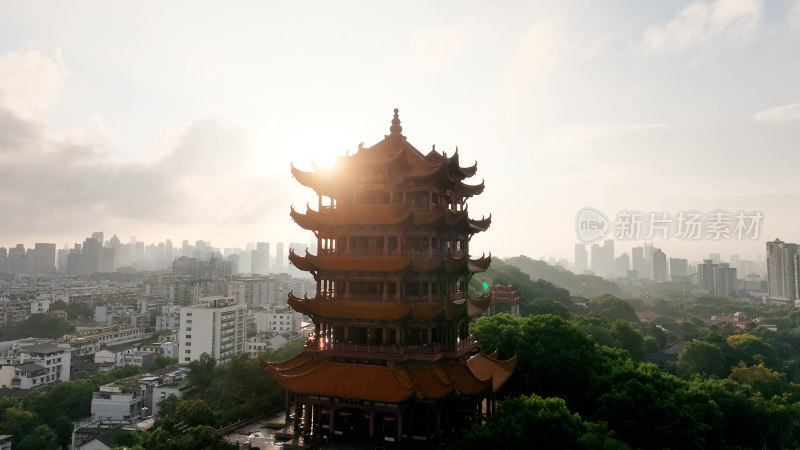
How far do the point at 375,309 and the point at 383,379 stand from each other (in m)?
3.45

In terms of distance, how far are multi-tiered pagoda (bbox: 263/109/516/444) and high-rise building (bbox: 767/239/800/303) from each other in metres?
146

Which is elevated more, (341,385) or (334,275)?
(334,275)

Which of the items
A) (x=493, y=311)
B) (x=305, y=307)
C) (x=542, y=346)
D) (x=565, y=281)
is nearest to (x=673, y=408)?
(x=542, y=346)

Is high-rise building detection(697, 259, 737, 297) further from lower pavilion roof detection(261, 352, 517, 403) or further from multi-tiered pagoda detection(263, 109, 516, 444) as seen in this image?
lower pavilion roof detection(261, 352, 517, 403)

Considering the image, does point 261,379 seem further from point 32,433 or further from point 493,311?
point 493,311

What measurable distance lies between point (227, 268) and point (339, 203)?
178854 mm

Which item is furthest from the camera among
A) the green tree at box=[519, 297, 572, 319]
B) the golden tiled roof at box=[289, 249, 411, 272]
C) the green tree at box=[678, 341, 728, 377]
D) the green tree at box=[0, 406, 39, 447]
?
the green tree at box=[519, 297, 572, 319]

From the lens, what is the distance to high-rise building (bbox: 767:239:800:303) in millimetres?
137125

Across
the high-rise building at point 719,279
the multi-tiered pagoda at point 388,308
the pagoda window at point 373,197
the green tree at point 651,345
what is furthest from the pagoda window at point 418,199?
the high-rise building at point 719,279

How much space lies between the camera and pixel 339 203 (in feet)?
95.1

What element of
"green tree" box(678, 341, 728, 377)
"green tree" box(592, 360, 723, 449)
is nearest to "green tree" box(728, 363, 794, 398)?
"green tree" box(678, 341, 728, 377)

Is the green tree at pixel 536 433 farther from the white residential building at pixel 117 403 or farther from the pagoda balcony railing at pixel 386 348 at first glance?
the white residential building at pixel 117 403

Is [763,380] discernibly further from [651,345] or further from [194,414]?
[194,414]

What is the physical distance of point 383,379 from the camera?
2455 cm
